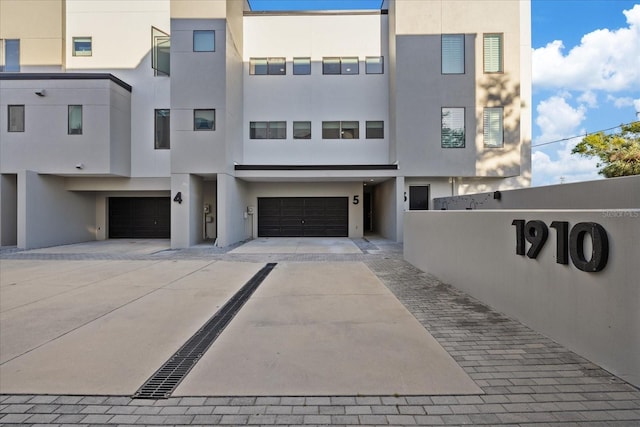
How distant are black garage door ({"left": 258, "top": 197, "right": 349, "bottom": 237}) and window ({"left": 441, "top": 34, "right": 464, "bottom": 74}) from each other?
7899mm

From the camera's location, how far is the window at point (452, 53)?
15172 millimetres

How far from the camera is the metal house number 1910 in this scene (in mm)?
3463

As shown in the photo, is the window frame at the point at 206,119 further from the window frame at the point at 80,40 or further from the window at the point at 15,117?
the window at the point at 15,117

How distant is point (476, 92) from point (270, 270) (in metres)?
12.2

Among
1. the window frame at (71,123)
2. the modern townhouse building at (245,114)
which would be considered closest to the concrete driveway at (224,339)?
the modern townhouse building at (245,114)

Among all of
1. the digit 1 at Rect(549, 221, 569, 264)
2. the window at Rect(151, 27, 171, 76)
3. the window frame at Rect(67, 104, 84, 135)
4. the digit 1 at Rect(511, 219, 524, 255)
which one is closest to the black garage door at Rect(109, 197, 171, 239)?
the window frame at Rect(67, 104, 84, 135)

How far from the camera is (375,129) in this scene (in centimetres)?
1706

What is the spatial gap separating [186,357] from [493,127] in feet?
51.5

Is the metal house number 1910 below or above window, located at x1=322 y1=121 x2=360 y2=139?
below

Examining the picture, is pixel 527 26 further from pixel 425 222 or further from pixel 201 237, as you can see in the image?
pixel 201 237

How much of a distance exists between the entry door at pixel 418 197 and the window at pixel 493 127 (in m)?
3.28

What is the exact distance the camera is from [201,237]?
1616 cm

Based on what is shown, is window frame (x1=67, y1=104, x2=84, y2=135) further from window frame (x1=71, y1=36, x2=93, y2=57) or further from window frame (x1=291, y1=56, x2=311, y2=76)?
window frame (x1=291, y1=56, x2=311, y2=76)

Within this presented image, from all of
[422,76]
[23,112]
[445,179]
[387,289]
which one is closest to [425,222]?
[387,289]
